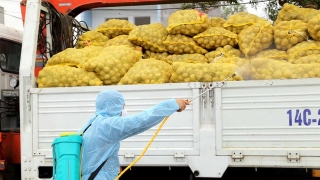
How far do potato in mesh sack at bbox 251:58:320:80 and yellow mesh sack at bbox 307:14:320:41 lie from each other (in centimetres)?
55

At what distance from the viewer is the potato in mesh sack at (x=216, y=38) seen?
5409 mm

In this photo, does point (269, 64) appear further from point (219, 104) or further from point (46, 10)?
point (46, 10)

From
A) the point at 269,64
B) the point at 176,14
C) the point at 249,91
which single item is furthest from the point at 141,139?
the point at 176,14

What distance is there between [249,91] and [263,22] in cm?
142

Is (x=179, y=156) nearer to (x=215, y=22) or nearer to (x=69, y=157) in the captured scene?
(x=69, y=157)

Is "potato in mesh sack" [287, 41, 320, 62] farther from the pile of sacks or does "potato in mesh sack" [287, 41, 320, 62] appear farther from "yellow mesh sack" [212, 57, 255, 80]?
"yellow mesh sack" [212, 57, 255, 80]

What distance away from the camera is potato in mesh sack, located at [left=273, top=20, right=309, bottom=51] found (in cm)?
505

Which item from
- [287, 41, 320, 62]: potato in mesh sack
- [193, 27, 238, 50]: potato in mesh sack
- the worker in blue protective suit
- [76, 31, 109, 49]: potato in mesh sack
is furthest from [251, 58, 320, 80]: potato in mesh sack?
[76, 31, 109, 49]: potato in mesh sack

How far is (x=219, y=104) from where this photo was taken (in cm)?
434

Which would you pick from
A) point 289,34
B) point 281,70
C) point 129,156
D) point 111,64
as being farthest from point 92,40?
point 281,70

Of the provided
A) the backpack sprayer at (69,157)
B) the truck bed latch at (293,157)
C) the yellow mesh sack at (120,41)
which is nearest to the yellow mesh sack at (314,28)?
the truck bed latch at (293,157)

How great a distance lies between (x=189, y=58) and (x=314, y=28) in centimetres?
133

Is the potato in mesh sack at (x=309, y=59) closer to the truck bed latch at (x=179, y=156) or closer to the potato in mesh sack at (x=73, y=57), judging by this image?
the truck bed latch at (x=179, y=156)

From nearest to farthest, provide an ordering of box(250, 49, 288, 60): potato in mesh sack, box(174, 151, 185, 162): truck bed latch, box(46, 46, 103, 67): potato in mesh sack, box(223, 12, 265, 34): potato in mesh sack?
box(174, 151, 185, 162): truck bed latch
box(250, 49, 288, 60): potato in mesh sack
box(46, 46, 103, 67): potato in mesh sack
box(223, 12, 265, 34): potato in mesh sack
